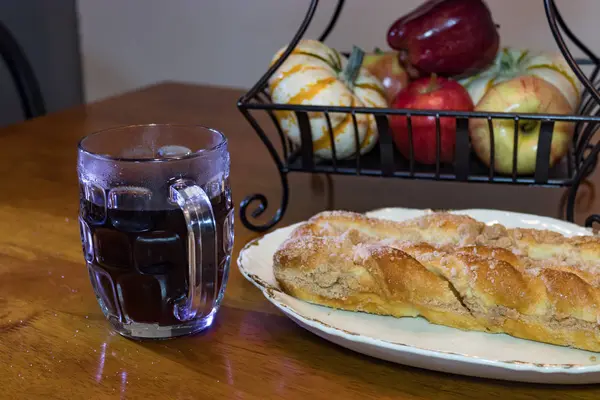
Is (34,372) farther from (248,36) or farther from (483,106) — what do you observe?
(248,36)

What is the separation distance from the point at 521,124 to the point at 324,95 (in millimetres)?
226

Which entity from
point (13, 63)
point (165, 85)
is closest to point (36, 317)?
point (13, 63)

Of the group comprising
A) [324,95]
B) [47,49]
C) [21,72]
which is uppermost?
[324,95]

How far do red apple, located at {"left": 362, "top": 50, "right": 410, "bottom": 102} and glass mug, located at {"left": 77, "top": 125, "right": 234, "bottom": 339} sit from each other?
36cm

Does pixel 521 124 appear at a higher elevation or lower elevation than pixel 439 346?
higher

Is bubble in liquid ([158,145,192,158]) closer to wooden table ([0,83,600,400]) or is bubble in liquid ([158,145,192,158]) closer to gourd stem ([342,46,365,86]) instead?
wooden table ([0,83,600,400])

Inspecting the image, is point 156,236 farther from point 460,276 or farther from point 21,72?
point 21,72

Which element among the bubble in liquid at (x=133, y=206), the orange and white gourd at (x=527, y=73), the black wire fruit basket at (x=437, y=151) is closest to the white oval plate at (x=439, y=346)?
the bubble in liquid at (x=133, y=206)

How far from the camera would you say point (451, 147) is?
0.76 m

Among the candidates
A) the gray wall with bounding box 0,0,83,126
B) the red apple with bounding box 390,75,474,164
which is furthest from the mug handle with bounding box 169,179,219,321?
the gray wall with bounding box 0,0,83,126

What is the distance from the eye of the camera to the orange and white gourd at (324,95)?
29.7 inches

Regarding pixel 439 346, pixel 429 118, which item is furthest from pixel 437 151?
pixel 439 346

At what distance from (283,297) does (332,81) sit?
31 centimetres

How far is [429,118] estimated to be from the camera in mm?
744
